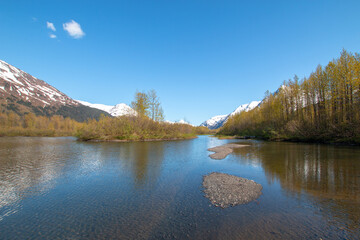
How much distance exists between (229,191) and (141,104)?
5347 centimetres

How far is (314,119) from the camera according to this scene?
1535 inches

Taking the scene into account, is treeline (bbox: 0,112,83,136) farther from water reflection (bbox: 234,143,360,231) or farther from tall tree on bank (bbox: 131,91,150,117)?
water reflection (bbox: 234,143,360,231)

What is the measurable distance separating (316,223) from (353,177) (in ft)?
29.8

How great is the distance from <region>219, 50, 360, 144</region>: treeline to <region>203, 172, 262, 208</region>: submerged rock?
32377 millimetres


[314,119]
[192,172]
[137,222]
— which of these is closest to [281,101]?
[314,119]

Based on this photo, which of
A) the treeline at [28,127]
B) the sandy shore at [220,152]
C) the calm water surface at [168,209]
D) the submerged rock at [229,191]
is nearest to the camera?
the calm water surface at [168,209]

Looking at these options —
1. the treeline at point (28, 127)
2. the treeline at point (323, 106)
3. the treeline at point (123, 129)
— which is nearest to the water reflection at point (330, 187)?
the treeline at point (323, 106)

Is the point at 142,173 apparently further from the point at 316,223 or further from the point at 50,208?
the point at 316,223

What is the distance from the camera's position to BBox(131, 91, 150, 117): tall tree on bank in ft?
192

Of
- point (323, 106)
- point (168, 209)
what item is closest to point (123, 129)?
point (168, 209)

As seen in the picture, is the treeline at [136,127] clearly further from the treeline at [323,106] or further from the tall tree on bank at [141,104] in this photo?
the treeline at [323,106]

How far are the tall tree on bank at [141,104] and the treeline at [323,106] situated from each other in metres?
41.4

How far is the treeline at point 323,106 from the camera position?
30844 millimetres

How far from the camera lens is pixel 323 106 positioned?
3822 cm
